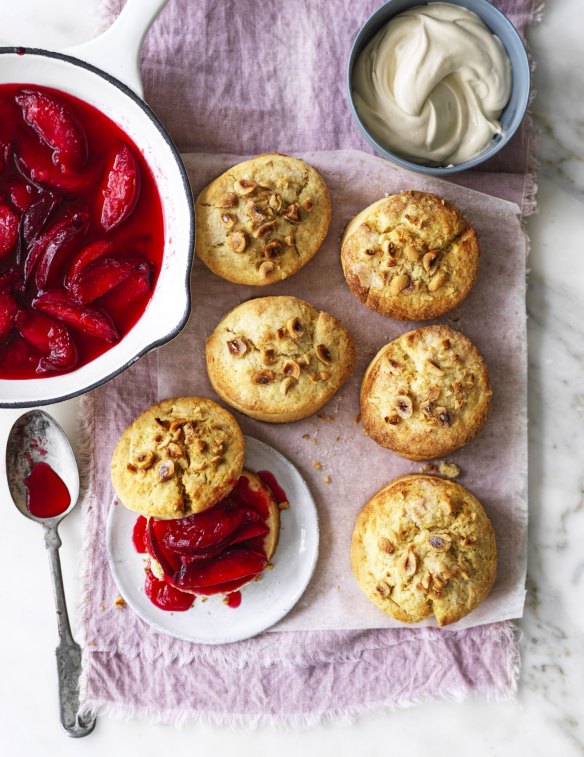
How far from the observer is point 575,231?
3016 mm

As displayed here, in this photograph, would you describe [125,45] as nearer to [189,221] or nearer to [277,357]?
[189,221]

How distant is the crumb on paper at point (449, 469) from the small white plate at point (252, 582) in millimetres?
527

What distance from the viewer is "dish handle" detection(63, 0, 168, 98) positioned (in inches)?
93.1

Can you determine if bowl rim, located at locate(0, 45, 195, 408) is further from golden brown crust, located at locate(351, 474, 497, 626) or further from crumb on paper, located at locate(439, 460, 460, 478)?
crumb on paper, located at locate(439, 460, 460, 478)

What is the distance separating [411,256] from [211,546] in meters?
1.27

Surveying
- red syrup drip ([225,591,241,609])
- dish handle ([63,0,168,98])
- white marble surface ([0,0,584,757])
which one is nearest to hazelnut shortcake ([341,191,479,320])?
white marble surface ([0,0,584,757])

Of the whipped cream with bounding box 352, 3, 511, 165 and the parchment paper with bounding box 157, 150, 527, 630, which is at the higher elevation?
the whipped cream with bounding box 352, 3, 511, 165

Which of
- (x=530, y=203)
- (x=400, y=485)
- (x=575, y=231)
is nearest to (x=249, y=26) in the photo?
(x=530, y=203)

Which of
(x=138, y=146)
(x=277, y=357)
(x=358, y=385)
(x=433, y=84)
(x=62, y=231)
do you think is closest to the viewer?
(x=62, y=231)

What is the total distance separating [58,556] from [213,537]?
2.09 ft

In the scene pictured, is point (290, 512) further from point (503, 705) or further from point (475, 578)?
point (503, 705)

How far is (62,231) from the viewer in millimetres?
2391

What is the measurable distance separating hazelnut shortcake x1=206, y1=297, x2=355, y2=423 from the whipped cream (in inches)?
28.2

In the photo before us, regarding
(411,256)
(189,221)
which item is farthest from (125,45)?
(411,256)
